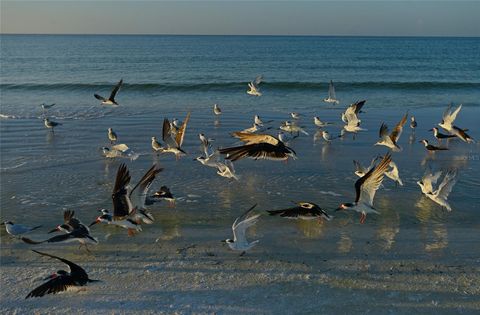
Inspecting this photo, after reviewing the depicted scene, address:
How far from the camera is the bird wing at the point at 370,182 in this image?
8.77m

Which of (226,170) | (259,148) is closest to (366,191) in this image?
(259,148)

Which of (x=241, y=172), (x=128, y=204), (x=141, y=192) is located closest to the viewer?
(x=128, y=204)

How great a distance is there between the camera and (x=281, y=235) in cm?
888

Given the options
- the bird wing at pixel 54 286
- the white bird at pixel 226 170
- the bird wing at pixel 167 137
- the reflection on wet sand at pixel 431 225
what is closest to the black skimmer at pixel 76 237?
the bird wing at pixel 54 286

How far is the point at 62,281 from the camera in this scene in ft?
21.8

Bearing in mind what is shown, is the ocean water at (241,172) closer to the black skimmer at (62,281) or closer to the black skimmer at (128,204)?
the black skimmer at (128,204)

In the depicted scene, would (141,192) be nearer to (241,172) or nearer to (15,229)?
(15,229)

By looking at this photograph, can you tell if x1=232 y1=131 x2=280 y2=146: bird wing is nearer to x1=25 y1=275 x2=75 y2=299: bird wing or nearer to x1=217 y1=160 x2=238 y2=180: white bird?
x1=217 y1=160 x2=238 y2=180: white bird

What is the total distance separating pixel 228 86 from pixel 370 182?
25.9 metres

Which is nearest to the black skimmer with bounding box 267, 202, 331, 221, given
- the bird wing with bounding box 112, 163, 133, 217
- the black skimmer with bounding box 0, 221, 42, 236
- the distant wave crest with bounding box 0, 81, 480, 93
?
the bird wing with bounding box 112, 163, 133, 217

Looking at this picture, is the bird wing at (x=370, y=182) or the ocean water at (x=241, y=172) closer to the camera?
the bird wing at (x=370, y=182)

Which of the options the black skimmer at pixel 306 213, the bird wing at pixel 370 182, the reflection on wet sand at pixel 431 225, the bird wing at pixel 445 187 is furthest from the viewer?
the bird wing at pixel 445 187

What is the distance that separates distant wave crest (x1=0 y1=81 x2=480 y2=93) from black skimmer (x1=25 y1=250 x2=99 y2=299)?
26362mm

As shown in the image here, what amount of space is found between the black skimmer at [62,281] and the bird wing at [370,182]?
4.74 metres
